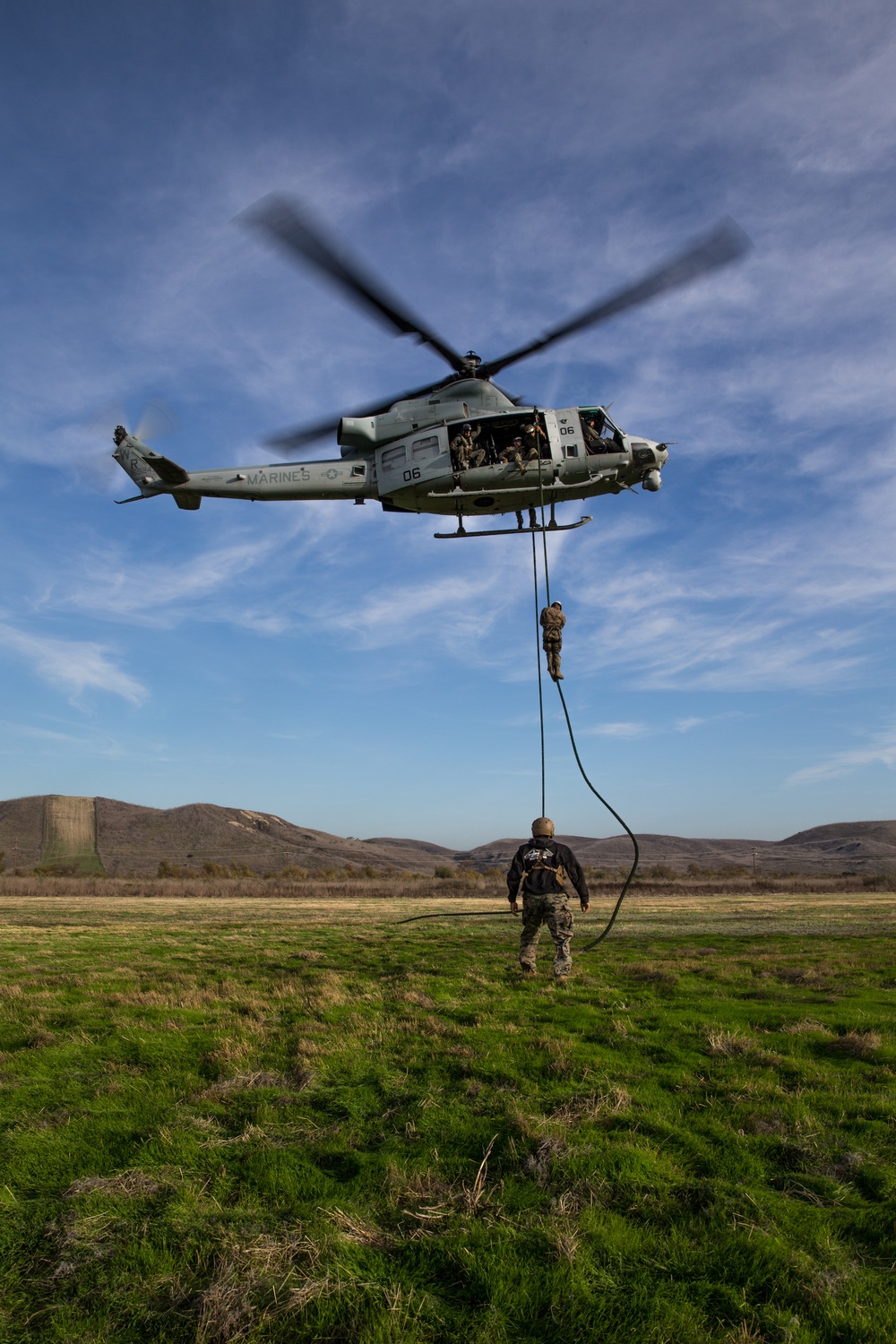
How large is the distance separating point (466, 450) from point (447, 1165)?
43.9ft

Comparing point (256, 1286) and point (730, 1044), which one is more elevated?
point (256, 1286)

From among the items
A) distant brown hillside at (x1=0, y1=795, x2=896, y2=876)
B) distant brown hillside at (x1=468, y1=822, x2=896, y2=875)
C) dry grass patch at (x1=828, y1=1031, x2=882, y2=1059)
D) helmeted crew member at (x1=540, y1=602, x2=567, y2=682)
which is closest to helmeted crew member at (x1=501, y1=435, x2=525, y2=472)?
helmeted crew member at (x1=540, y1=602, x2=567, y2=682)

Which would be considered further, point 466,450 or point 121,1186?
point 466,450

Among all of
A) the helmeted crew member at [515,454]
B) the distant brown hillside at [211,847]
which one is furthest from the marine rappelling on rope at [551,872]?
the distant brown hillside at [211,847]

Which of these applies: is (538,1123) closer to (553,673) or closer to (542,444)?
(553,673)

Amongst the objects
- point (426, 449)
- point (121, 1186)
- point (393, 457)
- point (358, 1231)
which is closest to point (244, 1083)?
point (121, 1186)

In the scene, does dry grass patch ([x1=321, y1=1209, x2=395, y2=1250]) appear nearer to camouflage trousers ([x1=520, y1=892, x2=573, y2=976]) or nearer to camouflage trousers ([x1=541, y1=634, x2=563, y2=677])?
camouflage trousers ([x1=520, y1=892, x2=573, y2=976])

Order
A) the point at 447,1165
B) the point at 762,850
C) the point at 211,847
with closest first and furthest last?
the point at 447,1165 → the point at 211,847 → the point at 762,850

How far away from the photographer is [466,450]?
619 inches

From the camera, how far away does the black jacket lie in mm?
11805

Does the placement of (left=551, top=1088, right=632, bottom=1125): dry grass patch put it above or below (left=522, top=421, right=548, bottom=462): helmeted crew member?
below

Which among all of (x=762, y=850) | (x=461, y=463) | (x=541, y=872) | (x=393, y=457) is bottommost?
(x=762, y=850)

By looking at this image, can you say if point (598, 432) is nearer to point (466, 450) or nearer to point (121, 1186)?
point (466, 450)

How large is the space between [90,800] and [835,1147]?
359 feet
